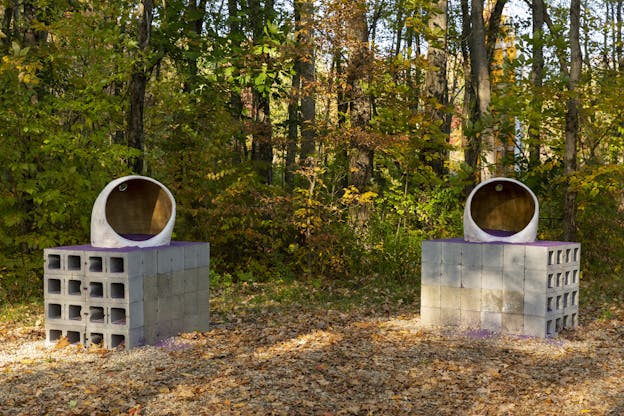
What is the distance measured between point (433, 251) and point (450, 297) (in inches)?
24.4

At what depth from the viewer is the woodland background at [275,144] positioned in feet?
35.1

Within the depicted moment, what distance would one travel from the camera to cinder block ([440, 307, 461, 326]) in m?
8.93

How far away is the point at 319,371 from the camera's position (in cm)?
669

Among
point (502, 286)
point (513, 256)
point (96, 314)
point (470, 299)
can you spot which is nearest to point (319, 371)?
point (96, 314)

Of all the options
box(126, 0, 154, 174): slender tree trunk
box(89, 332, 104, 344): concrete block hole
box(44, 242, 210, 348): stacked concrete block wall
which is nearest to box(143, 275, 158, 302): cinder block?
box(44, 242, 210, 348): stacked concrete block wall

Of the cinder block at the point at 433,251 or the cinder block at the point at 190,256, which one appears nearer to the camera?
the cinder block at the point at 190,256

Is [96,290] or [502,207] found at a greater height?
[502,207]

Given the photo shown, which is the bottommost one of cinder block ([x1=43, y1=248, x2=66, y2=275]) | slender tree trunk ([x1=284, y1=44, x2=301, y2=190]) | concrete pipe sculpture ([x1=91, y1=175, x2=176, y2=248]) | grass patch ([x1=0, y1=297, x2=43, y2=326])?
grass patch ([x1=0, y1=297, x2=43, y2=326])

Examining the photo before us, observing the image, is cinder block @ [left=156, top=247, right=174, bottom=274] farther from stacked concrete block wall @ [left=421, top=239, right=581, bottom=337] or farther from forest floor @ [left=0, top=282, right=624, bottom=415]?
stacked concrete block wall @ [left=421, top=239, right=581, bottom=337]

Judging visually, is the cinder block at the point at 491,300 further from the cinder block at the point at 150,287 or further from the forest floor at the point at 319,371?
the cinder block at the point at 150,287

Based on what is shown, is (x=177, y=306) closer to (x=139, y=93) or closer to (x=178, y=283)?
(x=178, y=283)

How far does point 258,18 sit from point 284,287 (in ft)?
24.2

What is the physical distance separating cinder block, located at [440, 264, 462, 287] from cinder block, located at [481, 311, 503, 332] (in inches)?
19.9

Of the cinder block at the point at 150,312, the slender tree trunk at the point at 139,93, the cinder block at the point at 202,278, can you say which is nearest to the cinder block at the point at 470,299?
the cinder block at the point at 202,278
